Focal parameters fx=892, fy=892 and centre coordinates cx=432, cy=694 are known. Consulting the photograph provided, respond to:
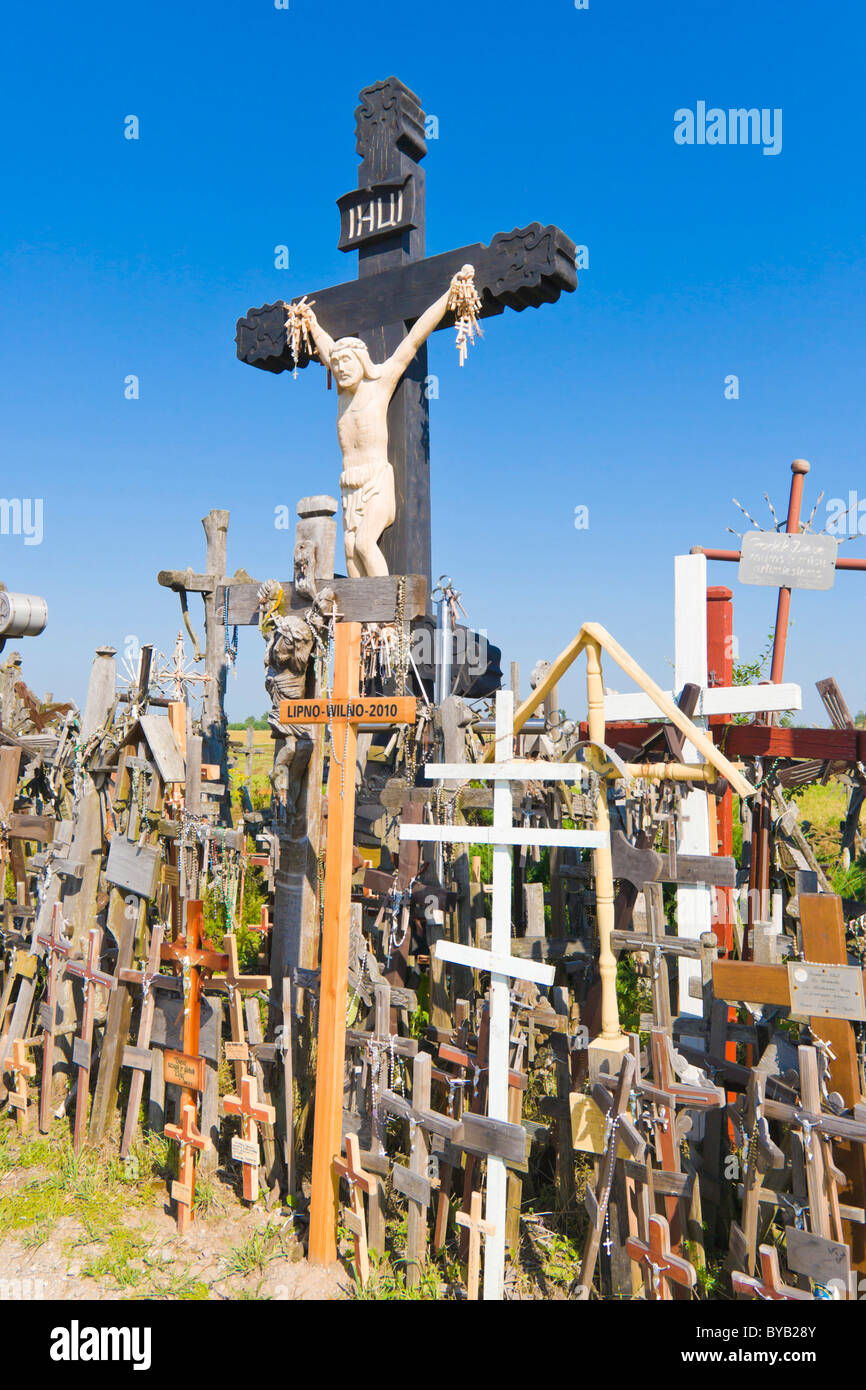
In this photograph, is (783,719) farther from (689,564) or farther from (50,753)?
(50,753)

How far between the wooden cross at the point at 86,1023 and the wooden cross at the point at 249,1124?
1.09 metres

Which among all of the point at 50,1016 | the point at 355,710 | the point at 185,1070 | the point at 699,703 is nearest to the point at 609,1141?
the point at 355,710

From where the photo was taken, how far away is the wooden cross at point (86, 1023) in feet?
16.5

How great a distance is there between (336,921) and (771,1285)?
213 cm

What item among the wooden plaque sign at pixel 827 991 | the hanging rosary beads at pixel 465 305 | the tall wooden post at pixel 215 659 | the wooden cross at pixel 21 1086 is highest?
the hanging rosary beads at pixel 465 305

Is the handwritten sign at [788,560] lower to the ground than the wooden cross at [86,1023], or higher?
higher

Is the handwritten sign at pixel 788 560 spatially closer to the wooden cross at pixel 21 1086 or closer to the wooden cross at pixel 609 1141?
the wooden cross at pixel 609 1141

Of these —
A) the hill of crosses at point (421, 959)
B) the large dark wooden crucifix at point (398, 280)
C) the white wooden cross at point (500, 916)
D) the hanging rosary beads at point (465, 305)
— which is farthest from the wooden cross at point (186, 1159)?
the hanging rosary beads at point (465, 305)

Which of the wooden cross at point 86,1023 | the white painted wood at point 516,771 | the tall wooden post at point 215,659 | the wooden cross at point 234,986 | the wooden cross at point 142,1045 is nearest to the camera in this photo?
the white painted wood at point 516,771

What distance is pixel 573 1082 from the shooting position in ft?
13.4

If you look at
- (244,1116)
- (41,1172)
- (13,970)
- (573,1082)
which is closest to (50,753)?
(13,970)

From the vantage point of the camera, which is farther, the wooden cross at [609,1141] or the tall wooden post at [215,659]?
the tall wooden post at [215,659]
